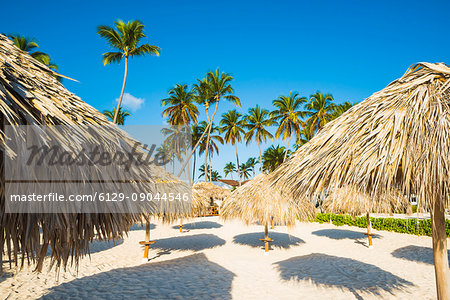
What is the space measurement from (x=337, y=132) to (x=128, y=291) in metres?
5.95

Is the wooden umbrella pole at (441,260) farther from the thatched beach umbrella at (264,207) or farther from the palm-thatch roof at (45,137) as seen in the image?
the thatched beach umbrella at (264,207)

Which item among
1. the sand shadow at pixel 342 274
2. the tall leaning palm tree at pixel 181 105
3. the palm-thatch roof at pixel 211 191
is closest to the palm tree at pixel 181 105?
the tall leaning palm tree at pixel 181 105

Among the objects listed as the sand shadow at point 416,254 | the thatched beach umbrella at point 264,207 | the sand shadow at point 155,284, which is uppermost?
the thatched beach umbrella at point 264,207

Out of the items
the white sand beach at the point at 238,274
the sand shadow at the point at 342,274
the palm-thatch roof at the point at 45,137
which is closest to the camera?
the palm-thatch roof at the point at 45,137

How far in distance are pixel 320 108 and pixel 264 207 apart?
2208 centimetres

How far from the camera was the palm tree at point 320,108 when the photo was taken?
26.2m

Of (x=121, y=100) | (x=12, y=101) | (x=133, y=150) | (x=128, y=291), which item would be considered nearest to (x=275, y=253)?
(x=128, y=291)

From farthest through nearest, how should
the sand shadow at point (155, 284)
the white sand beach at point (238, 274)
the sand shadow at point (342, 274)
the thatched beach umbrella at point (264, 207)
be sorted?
the thatched beach umbrella at point (264, 207)
the sand shadow at point (342, 274)
the white sand beach at point (238, 274)
the sand shadow at point (155, 284)

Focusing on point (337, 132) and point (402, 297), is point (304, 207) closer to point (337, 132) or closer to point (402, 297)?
point (402, 297)

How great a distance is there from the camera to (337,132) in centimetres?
337

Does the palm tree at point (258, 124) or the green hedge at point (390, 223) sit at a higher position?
the palm tree at point (258, 124)

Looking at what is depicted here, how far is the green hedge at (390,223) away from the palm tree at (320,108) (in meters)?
12.3

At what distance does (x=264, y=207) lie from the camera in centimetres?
838

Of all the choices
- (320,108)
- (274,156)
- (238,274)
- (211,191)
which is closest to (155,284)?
(238,274)
